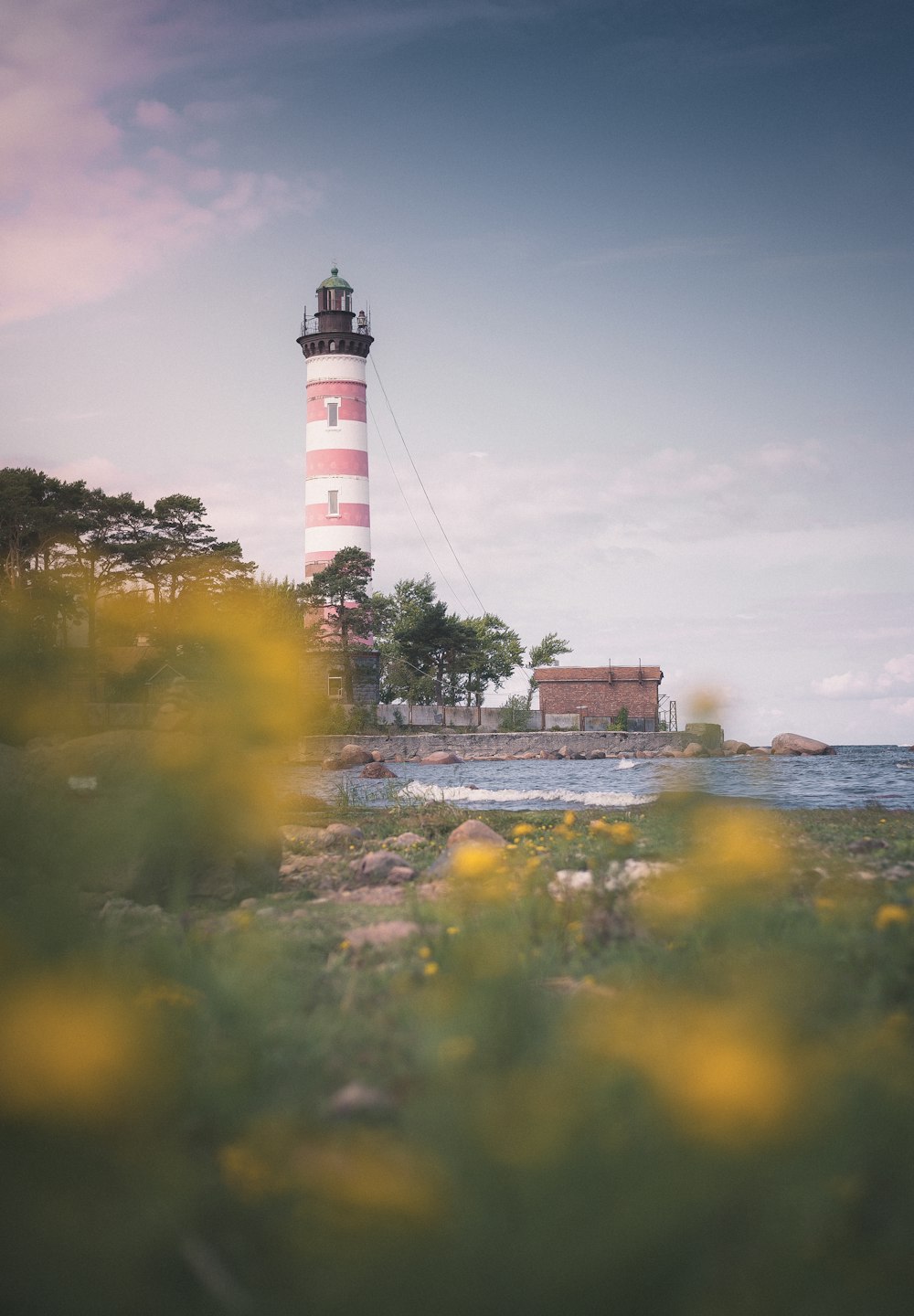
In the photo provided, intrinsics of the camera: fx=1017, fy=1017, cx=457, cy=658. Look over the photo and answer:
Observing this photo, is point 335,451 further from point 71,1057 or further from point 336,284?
point 71,1057

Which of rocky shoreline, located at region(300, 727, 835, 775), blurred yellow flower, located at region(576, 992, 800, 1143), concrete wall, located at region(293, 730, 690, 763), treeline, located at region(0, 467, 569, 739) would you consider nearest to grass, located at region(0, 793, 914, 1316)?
blurred yellow flower, located at region(576, 992, 800, 1143)

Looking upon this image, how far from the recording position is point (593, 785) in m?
27.6

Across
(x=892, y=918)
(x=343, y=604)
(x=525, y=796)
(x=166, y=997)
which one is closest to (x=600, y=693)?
(x=343, y=604)

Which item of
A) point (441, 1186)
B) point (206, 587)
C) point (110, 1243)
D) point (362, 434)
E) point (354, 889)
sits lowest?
point (354, 889)

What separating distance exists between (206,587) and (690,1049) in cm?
4048

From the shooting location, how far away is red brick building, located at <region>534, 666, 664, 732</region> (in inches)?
2457

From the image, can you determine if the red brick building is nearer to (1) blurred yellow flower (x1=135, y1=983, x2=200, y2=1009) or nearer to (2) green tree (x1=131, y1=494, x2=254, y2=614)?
(2) green tree (x1=131, y1=494, x2=254, y2=614)

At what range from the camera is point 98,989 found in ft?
7.25

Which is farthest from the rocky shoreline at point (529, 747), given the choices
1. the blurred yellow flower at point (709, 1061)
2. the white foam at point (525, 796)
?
the blurred yellow flower at point (709, 1061)

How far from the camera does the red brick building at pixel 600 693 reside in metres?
62.4

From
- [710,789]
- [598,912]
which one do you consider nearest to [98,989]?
[598,912]

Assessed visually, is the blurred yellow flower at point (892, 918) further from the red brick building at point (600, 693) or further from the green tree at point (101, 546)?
the red brick building at point (600, 693)

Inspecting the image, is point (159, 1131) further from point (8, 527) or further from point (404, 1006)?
point (8, 527)

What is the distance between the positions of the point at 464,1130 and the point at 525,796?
68.8 feet
